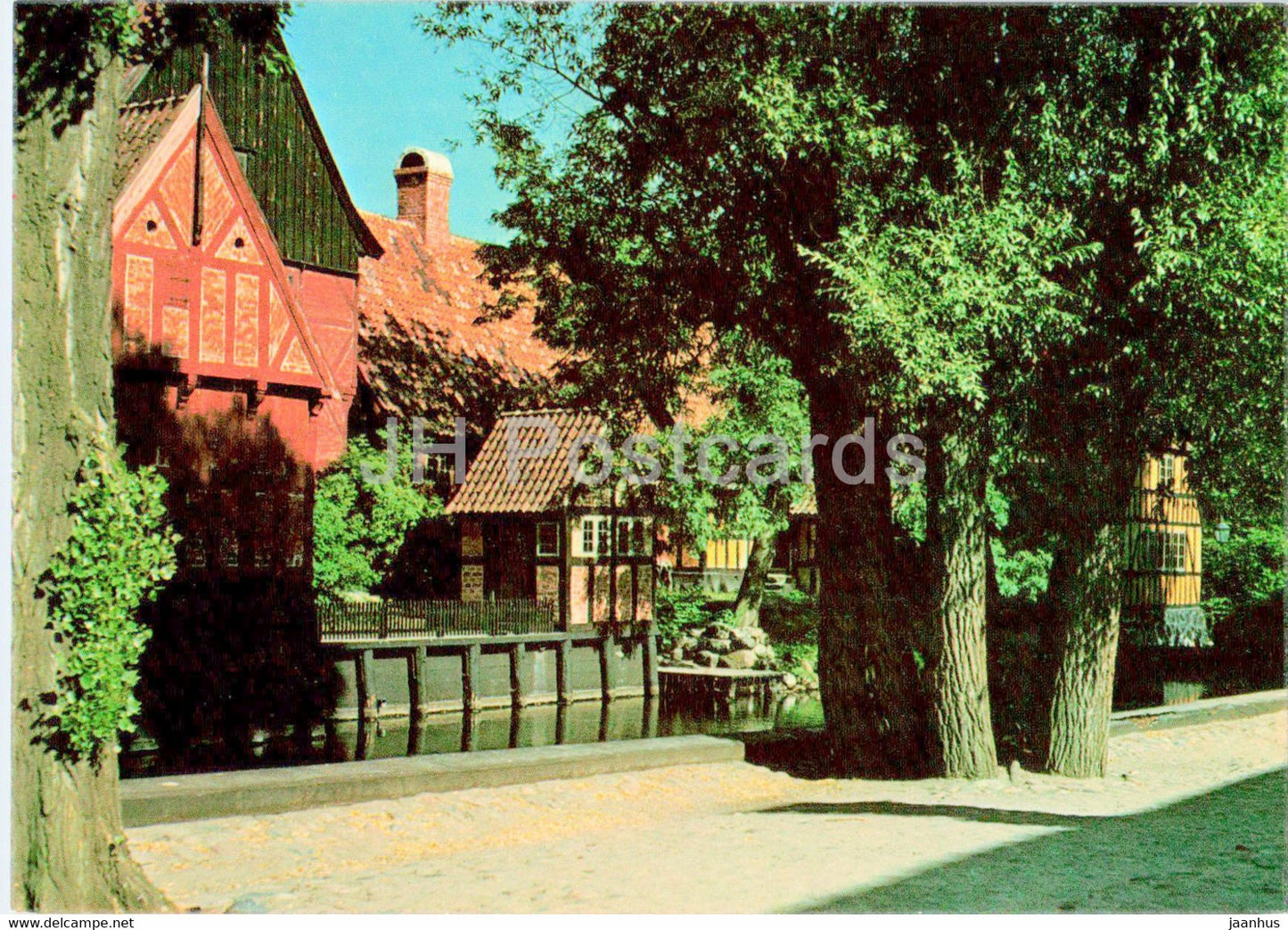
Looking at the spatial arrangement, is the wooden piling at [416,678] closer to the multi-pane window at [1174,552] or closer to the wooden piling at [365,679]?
the wooden piling at [365,679]

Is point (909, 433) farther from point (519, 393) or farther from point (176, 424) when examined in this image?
point (519, 393)

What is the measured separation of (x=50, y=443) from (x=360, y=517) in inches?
759

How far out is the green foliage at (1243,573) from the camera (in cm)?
2806

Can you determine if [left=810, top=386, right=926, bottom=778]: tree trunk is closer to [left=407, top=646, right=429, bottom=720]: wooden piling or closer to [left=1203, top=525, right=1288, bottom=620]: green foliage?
[left=407, top=646, right=429, bottom=720]: wooden piling

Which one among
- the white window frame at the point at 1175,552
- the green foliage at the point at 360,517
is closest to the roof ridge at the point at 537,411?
the green foliage at the point at 360,517

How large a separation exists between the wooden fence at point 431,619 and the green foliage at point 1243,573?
44.7 feet

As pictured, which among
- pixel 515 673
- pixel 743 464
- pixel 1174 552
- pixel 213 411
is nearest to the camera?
pixel 213 411

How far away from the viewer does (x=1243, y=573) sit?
29062 millimetres

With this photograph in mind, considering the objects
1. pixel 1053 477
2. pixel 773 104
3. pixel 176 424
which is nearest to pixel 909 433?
pixel 1053 477

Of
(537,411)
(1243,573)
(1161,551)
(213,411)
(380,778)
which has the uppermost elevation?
(537,411)

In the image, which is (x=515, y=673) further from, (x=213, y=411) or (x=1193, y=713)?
(x=1193, y=713)

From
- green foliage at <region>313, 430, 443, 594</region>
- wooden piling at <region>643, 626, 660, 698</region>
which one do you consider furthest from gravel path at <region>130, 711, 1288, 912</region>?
wooden piling at <region>643, 626, 660, 698</region>

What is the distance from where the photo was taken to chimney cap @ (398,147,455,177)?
33.1 metres

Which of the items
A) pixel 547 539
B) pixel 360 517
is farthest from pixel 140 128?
pixel 547 539
